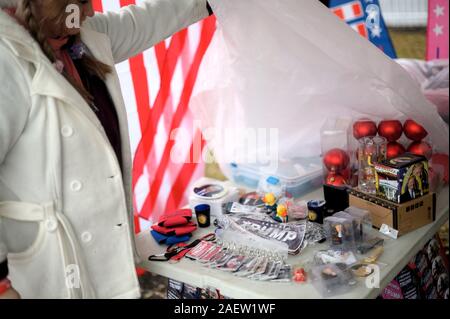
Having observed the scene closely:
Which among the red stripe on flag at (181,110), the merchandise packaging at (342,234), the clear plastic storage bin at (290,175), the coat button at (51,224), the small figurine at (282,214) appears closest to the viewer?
the coat button at (51,224)

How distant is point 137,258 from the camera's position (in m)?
1.42

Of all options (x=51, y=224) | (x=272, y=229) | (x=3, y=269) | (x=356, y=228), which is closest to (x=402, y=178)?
(x=356, y=228)

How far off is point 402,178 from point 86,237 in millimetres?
962

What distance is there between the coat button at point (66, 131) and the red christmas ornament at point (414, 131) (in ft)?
4.08

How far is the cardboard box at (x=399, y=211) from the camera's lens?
149 cm

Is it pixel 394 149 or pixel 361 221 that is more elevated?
pixel 394 149

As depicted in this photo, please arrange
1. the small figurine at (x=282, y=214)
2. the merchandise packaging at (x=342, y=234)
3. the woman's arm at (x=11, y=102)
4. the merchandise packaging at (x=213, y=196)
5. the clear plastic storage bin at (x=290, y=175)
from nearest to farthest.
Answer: the woman's arm at (x=11, y=102)
the merchandise packaging at (x=342, y=234)
the small figurine at (x=282, y=214)
the merchandise packaging at (x=213, y=196)
the clear plastic storage bin at (x=290, y=175)

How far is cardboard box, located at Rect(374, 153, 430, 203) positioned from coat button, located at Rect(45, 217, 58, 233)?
3.28 ft

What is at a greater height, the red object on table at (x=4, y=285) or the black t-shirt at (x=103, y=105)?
the black t-shirt at (x=103, y=105)

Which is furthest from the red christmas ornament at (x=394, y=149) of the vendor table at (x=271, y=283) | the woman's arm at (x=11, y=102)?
the woman's arm at (x=11, y=102)

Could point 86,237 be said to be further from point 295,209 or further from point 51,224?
point 295,209

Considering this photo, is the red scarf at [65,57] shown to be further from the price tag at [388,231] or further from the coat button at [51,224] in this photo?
the price tag at [388,231]

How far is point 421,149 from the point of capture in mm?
1771
